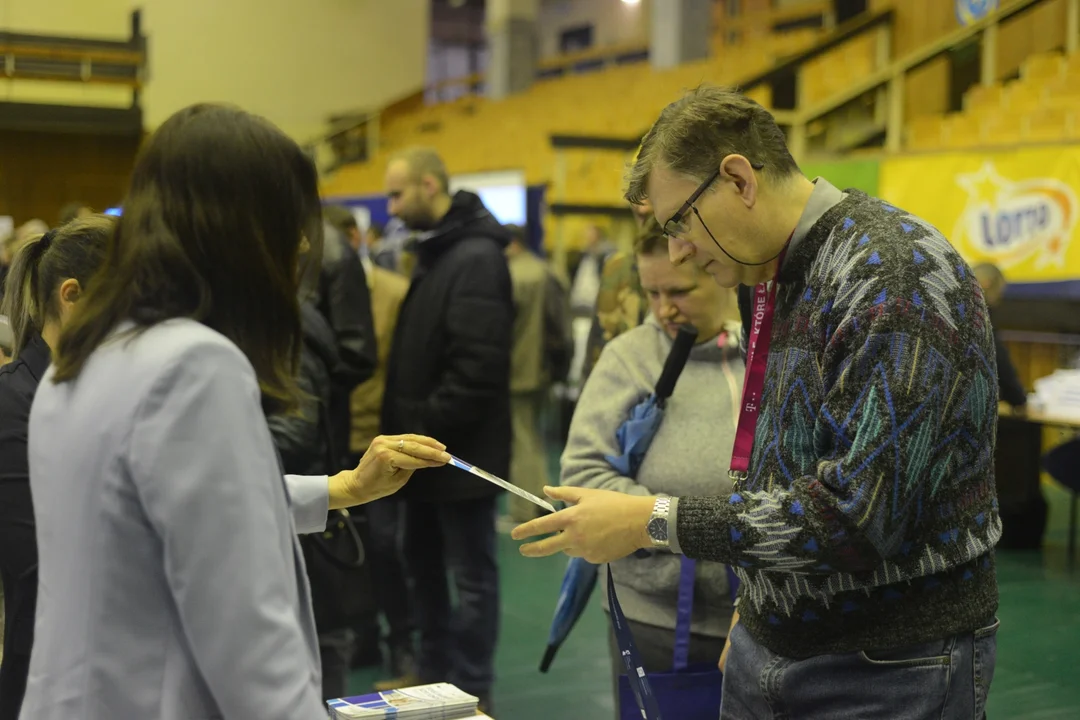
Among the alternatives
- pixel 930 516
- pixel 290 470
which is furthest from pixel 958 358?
pixel 290 470

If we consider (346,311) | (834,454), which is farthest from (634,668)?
(346,311)

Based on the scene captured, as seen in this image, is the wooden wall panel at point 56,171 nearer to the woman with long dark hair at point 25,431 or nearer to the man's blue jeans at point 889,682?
the woman with long dark hair at point 25,431

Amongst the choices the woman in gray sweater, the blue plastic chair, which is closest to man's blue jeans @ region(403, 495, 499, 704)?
the woman in gray sweater

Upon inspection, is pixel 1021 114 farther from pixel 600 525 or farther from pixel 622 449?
pixel 600 525

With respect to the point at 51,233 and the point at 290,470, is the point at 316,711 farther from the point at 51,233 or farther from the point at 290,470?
the point at 290,470

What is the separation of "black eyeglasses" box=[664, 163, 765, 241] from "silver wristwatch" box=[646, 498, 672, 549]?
37cm

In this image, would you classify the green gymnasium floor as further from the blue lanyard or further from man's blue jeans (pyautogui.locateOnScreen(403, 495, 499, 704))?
the blue lanyard

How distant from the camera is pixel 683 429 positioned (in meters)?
2.37

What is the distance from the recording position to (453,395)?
364 cm

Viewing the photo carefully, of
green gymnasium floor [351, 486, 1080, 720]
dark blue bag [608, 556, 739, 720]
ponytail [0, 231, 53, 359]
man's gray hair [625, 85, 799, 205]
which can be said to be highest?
man's gray hair [625, 85, 799, 205]

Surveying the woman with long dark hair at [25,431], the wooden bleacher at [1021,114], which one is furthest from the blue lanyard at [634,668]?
the wooden bleacher at [1021,114]

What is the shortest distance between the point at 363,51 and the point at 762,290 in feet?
61.3

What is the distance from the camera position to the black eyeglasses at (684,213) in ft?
5.05

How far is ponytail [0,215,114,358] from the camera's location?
6.40 feet
